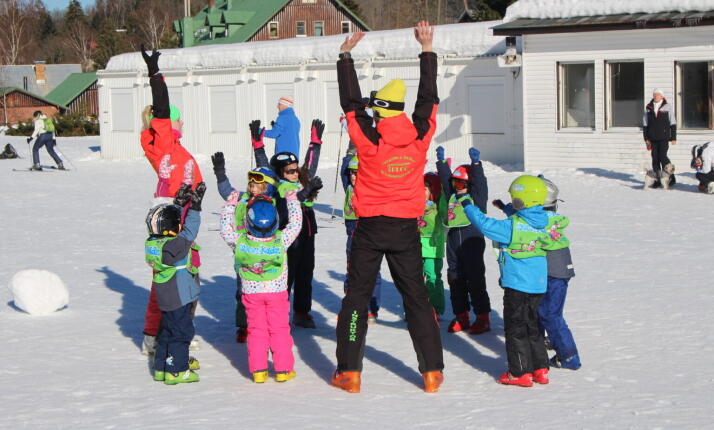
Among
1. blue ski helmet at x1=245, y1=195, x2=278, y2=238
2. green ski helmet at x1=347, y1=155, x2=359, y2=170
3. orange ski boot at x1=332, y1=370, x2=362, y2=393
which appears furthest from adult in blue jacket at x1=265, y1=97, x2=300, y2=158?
orange ski boot at x1=332, y1=370, x2=362, y2=393

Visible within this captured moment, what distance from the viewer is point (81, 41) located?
107 m

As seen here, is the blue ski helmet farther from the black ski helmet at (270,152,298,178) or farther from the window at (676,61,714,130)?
the window at (676,61,714,130)

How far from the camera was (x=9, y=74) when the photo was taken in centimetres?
8962

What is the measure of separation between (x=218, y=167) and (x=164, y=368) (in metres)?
1.50

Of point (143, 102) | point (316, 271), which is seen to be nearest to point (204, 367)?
point (316, 271)

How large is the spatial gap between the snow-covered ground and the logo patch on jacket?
1.37 m

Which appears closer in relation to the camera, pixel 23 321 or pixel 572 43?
pixel 23 321

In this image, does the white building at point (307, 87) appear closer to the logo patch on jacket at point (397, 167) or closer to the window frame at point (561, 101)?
the window frame at point (561, 101)

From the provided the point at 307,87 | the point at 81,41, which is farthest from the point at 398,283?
the point at 81,41

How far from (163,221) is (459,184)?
90.6 inches

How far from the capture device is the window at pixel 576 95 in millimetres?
22609

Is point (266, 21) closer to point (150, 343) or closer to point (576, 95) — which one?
point (576, 95)

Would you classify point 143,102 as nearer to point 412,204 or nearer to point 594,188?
point 594,188

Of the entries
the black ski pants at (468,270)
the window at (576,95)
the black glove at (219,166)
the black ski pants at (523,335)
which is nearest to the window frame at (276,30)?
the window at (576,95)
